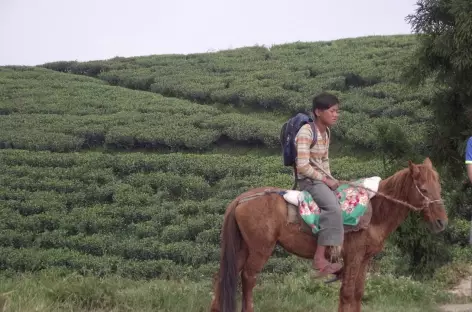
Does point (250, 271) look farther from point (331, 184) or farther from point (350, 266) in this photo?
point (331, 184)

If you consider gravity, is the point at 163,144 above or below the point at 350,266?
below

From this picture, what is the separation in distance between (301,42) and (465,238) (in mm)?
28851

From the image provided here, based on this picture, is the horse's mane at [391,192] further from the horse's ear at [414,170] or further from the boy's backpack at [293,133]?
the boy's backpack at [293,133]

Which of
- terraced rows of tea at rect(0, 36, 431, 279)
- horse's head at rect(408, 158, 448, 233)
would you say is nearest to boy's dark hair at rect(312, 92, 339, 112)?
horse's head at rect(408, 158, 448, 233)

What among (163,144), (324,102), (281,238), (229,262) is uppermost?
(324,102)

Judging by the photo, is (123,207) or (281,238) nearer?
(281,238)

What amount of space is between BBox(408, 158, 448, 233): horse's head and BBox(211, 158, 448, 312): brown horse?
0.07 feet

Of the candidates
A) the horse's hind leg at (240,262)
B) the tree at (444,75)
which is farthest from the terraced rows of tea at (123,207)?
the horse's hind leg at (240,262)

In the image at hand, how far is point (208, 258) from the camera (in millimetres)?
16859

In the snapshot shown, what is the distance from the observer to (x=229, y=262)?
6.93 meters

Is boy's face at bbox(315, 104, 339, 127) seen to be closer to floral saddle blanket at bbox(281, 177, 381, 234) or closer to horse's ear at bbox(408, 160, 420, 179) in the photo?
floral saddle blanket at bbox(281, 177, 381, 234)

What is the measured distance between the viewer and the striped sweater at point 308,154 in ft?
22.2

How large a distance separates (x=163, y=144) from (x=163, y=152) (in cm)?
42

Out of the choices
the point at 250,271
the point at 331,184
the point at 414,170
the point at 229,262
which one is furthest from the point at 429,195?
the point at 229,262
